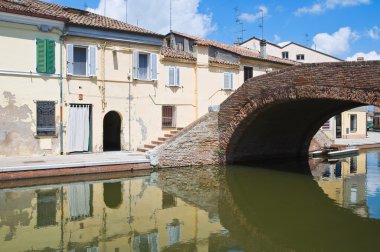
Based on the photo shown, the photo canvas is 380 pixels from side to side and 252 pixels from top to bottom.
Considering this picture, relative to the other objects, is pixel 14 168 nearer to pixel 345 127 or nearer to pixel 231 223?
pixel 231 223

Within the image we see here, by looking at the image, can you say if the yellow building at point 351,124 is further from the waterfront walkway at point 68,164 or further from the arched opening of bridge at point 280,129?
the waterfront walkway at point 68,164

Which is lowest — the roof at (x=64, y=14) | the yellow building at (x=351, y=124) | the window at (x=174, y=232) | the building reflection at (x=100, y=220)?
the window at (x=174, y=232)

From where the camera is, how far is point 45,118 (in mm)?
17672

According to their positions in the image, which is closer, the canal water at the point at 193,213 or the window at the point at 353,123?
the canal water at the point at 193,213

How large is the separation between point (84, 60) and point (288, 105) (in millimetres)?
10203

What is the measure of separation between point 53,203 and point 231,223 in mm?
5435

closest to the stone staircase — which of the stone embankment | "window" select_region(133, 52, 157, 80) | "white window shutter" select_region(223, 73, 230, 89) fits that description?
the stone embankment

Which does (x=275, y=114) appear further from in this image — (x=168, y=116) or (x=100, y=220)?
(x=100, y=220)

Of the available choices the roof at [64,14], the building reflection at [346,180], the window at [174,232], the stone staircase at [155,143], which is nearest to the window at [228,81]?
the stone staircase at [155,143]

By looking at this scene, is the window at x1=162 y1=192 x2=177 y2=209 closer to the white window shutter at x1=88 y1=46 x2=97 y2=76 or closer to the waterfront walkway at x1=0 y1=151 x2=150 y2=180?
the waterfront walkway at x1=0 y1=151 x2=150 y2=180

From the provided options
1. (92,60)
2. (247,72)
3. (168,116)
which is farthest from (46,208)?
(247,72)

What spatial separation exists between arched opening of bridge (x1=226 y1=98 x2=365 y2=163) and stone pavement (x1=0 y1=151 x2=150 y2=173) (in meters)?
5.20

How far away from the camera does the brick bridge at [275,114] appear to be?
44.1 ft

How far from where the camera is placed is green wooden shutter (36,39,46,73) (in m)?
17.2
